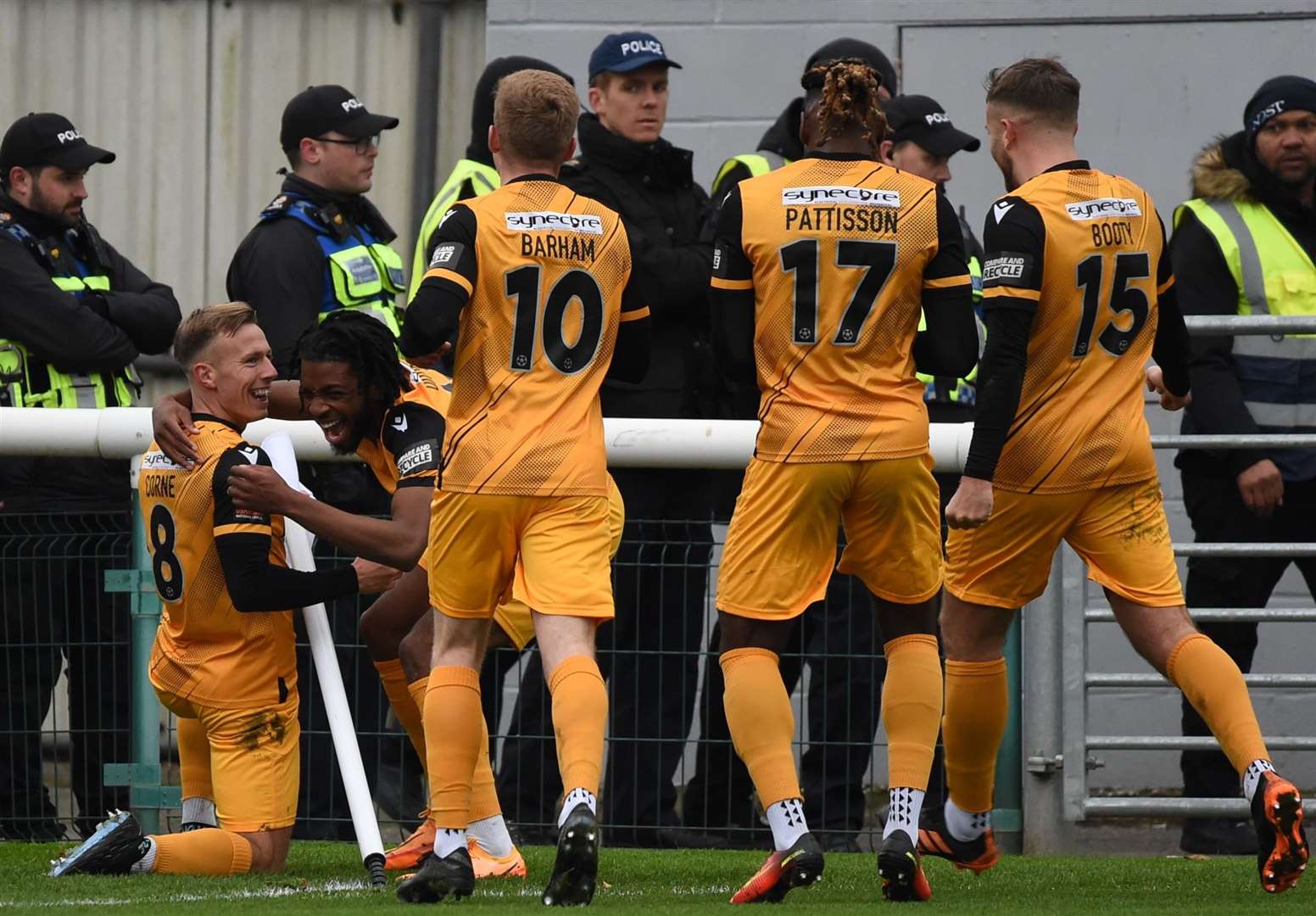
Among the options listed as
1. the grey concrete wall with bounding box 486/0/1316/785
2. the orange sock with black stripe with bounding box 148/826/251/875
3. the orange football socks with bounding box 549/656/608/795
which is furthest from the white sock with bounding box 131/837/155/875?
the grey concrete wall with bounding box 486/0/1316/785

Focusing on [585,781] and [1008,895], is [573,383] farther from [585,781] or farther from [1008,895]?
[1008,895]

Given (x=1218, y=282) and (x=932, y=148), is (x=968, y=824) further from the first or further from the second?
(x=932, y=148)

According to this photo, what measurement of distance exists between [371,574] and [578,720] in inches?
37.7

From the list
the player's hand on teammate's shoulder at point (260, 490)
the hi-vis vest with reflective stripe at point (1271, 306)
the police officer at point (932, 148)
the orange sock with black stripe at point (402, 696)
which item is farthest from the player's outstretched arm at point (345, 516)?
the hi-vis vest with reflective stripe at point (1271, 306)

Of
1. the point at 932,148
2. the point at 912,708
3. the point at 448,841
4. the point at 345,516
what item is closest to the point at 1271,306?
the point at 932,148

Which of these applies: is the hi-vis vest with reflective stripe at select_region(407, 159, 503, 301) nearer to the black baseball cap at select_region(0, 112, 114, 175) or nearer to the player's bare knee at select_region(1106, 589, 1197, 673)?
the black baseball cap at select_region(0, 112, 114, 175)

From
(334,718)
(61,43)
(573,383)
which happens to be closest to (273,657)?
(334,718)

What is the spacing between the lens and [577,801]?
5031 mm

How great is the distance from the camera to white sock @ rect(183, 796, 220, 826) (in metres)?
6.11

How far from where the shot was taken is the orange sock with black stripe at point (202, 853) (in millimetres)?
5766

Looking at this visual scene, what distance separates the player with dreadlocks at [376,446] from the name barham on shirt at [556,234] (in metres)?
0.61

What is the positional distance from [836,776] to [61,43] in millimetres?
4691

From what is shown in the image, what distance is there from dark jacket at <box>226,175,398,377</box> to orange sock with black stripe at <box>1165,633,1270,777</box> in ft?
9.51

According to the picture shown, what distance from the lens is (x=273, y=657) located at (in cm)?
598
